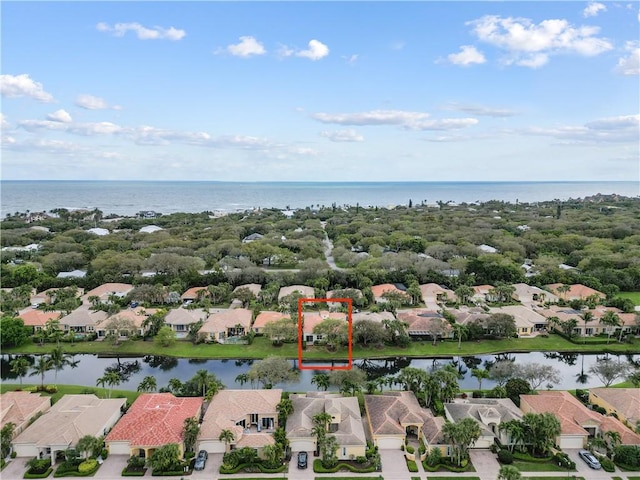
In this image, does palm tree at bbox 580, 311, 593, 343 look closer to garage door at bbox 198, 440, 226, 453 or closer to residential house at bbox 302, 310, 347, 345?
residential house at bbox 302, 310, 347, 345

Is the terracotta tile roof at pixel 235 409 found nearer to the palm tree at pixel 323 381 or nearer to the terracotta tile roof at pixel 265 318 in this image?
the palm tree at pixel 323 381

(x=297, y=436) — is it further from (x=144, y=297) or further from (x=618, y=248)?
(x=618, y=248)

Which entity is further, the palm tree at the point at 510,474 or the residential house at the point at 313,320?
the residential house at the point at 313,320

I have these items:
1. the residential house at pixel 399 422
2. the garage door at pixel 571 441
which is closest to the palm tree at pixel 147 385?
the residential house at pixel 399 422

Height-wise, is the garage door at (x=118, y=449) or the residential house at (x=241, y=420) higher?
the residential house at (x=241, y=420)

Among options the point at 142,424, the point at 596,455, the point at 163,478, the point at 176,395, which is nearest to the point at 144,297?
the point at 176,395

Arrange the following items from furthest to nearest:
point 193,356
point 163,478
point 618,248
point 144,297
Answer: point 618,248
point 144,297
point 193,356
point 163,478
